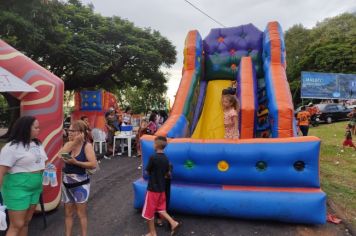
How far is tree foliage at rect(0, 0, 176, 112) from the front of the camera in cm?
1443

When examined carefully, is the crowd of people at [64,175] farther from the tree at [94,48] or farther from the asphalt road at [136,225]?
the tree at [94,48]

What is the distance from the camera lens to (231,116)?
5.32m

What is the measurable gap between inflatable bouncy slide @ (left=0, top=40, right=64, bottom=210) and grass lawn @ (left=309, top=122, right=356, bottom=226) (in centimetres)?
420

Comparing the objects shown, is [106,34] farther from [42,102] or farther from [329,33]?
[329,33]

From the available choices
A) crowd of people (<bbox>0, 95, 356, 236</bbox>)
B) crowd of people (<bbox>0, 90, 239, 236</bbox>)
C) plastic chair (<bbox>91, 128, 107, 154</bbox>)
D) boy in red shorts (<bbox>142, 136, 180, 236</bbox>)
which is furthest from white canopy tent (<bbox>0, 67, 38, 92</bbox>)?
plastic chair (<bbox>91, 128, 107, 154</bbox>)

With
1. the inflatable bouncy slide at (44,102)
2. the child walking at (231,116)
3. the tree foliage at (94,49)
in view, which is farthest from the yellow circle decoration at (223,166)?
the tree foliage at (94,49)

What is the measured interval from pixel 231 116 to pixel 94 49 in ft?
44.8

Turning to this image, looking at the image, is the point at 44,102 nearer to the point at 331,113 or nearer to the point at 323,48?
the point at 331,113

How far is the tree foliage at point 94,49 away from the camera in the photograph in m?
14.4

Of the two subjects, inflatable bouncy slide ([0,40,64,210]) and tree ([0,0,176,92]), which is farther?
tree ([0,0,176,92])

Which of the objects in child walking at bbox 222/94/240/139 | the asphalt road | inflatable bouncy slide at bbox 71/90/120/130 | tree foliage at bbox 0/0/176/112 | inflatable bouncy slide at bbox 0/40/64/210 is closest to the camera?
the asphalt road

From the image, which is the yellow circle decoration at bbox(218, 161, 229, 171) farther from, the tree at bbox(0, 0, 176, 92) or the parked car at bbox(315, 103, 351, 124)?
the parked car at bbox(315, 103, 351, 124)

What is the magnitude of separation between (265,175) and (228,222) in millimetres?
812

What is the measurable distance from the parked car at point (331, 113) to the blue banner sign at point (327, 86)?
4.31 m
